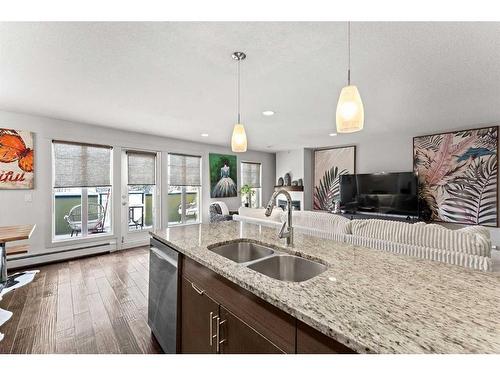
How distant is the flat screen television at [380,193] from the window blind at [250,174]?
2.58 meters

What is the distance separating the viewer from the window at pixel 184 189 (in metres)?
5.42

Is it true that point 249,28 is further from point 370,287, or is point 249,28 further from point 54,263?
point 54,263

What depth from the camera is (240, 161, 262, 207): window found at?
7031 millimetres

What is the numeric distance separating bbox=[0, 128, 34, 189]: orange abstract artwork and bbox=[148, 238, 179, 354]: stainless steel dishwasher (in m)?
3.06

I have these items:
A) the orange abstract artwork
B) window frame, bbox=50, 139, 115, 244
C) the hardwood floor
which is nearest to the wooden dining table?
the hardwood floor

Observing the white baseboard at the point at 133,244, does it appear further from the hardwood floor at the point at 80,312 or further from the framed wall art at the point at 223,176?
the framed wall art at the point at 223,176

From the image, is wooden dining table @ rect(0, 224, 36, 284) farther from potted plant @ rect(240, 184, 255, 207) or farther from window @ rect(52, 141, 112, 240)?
potted plant @ rect(240, 184, 255, 207)

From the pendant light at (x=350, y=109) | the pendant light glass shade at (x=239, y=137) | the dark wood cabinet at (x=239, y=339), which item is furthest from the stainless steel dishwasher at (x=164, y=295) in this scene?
the pendant light at (x=350, y=109)

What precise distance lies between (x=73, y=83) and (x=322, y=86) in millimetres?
2661

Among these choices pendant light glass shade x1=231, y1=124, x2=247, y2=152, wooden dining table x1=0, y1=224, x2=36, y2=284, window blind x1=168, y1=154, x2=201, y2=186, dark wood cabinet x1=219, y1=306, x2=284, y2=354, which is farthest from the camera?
window blind x1=168, y1=154, x2=201, y2=186

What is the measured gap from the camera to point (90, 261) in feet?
12.7

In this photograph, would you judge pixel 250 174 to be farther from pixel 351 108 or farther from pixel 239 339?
pixel 239 339

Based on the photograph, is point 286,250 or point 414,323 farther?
point 286,250
